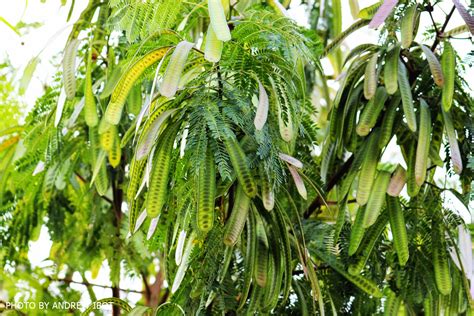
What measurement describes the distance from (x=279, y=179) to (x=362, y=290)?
1.29ft

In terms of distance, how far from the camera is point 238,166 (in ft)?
3.93

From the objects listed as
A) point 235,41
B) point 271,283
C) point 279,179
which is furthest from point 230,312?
point 235,41

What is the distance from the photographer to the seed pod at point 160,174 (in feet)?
3.93

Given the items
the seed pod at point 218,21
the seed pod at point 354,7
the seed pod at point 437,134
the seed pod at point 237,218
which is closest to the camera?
the seed pod at point 218,21

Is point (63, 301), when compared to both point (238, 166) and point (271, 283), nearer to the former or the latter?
point (271, 283)

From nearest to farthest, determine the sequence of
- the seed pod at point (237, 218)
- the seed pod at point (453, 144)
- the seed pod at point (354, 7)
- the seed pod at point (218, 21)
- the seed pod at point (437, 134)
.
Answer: the seed pod at point (218, 21) < the seed pod at point (237, 218) < the seed pod at point (453, 144) < the seed pod at point (437, 134) < the seed pod at point (354, 7)

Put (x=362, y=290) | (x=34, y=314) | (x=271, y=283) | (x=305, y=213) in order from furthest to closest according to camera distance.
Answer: (x=34, y=314) < (x=305, y=213) < (x=362, y=290) < (x=271, y=283)

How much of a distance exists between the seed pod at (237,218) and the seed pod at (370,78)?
0.27 m

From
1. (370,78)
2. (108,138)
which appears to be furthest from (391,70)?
(108,138)

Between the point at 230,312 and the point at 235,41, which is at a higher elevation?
the point at 235,41

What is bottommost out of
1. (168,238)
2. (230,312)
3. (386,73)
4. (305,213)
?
(230,312)

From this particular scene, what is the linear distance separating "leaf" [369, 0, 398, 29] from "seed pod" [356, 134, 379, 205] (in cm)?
21

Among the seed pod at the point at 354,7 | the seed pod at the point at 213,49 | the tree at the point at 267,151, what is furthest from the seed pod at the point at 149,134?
the seed pod at the point at 354,7

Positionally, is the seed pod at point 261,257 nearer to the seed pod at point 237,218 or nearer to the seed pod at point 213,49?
the seed pod at point 237,218
